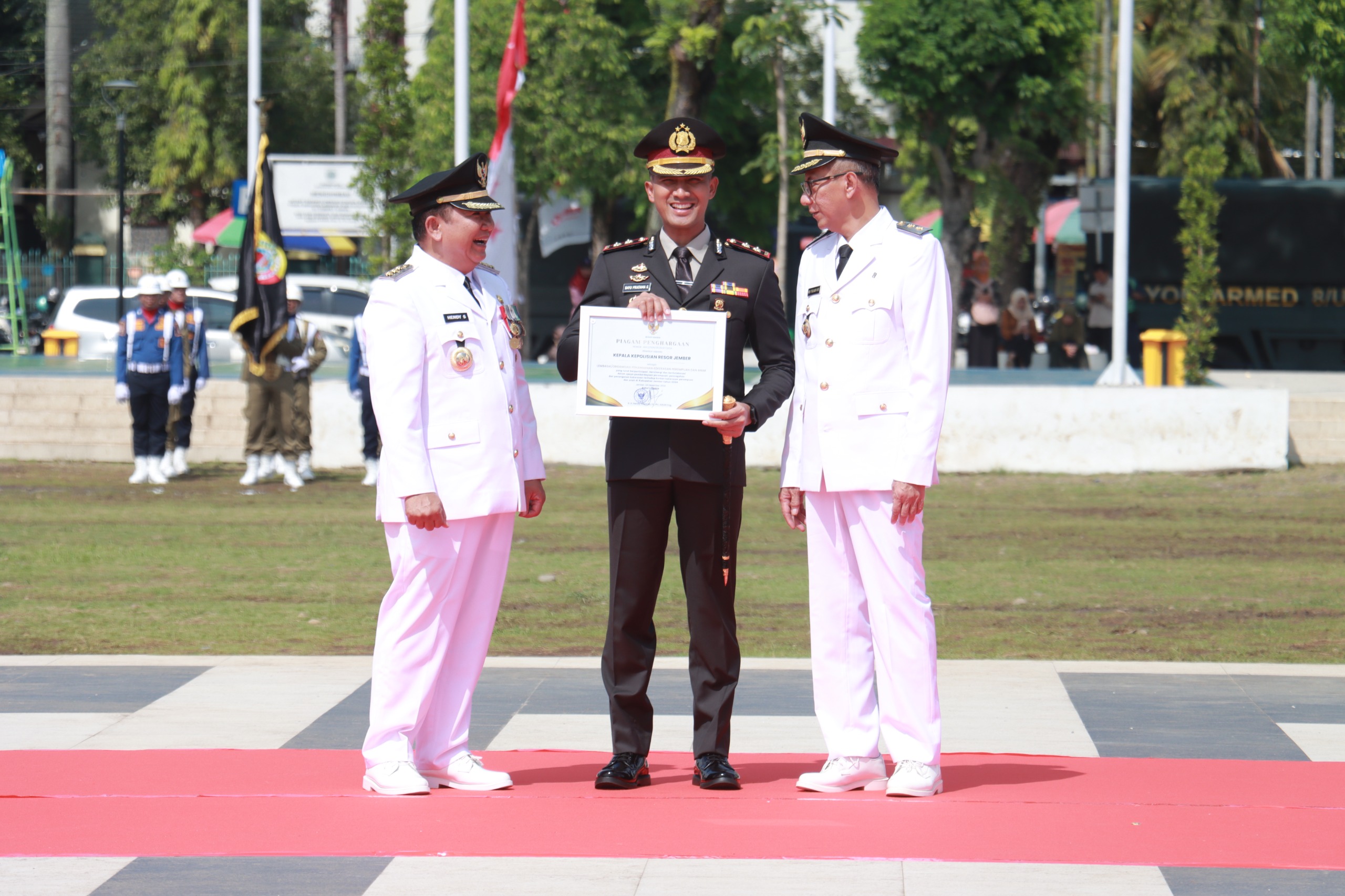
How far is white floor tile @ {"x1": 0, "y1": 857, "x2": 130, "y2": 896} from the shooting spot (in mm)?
4465

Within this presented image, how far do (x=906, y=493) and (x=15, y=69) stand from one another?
168 feet

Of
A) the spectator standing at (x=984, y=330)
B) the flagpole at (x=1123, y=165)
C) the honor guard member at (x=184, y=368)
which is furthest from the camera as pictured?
the spectator standing at (x=984, y=330)

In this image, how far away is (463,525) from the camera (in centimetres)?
550

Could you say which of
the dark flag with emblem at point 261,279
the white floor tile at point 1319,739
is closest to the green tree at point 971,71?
the dark flag with emblem at point 261,279

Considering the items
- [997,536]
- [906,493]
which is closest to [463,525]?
[906,493]

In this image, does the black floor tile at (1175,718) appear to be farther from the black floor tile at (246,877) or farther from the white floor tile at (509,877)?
the black floor tile at (246,877)

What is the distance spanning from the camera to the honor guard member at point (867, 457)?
214 inches

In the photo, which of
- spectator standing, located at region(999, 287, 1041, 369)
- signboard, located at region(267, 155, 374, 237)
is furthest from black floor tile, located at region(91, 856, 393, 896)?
signboard, located at region(267, 155, 374, 237)

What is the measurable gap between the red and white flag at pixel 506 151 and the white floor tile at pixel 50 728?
13134 mm

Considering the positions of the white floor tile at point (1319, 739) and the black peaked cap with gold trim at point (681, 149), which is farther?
the white floor tile at point (1319, 739)

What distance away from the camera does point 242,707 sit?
6.87m

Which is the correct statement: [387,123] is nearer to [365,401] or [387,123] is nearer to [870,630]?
[365,401]

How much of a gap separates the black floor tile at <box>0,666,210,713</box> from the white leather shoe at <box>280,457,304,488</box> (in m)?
9.54

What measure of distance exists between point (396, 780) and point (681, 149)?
215 cm
